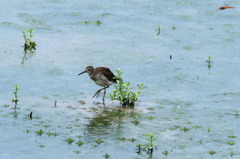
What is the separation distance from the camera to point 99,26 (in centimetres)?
2152

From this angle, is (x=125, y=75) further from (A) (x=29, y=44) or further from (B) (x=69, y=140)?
(B) (x=69, y=140)

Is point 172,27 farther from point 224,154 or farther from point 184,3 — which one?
point 224,154

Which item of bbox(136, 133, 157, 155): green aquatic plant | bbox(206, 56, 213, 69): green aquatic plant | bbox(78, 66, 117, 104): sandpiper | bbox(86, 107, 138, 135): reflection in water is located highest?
bbox(206, 56, 213, 69): green aquatic plant

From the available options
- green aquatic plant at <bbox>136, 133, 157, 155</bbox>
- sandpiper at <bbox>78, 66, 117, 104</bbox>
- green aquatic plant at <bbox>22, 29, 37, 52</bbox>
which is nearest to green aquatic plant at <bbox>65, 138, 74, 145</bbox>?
green aquatic plant at <bbox>136, 133, 157, 155</bbox>

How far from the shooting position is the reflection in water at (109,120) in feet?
43.6

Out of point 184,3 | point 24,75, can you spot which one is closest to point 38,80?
point 24,75

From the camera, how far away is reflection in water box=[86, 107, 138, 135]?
13.3 m

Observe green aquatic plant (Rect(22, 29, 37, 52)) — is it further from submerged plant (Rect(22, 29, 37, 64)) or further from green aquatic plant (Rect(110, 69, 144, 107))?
green aquatic plant (Rect(110, 69, 144, 107))

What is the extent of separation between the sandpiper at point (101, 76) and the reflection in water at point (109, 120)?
1095 millimetres

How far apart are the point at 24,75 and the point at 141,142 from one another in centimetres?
517

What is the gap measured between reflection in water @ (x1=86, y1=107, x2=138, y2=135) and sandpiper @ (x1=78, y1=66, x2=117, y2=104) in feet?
3.59

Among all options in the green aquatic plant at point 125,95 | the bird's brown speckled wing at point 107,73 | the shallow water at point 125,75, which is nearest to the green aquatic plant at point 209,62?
the shallow water at point 125,75

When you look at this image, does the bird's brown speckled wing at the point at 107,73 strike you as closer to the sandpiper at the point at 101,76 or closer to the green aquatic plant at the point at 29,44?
the sandpiper at the point at 101,76

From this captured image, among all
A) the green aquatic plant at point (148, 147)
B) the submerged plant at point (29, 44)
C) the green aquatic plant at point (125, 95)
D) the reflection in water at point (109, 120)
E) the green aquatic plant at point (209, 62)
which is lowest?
the green aquatic plant at point (148, 147)
